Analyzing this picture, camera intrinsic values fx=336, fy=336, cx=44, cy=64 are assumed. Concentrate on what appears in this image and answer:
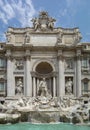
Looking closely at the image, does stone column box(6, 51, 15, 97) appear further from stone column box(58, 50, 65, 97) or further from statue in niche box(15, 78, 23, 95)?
stone column box(58, 50, 65, 97)

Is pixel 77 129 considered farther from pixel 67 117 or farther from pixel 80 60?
pixel 80 60

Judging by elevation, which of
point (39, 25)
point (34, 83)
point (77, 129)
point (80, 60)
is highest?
point (39, 25)

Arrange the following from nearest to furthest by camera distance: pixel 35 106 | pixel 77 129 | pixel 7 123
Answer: pixel 77 129 < pixel 7 123 < pixel 35 106

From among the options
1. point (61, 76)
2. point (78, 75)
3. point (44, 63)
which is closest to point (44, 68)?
point (44, 63)

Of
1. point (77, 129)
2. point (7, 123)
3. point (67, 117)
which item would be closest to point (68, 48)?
point (67, 117)

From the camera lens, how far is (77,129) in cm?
2458

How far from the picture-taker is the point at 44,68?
42312mm

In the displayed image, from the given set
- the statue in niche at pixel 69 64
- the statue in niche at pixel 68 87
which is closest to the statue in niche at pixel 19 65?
the statue in niche at pixel 69 64

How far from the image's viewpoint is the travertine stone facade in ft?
133

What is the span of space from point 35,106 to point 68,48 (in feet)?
33.6

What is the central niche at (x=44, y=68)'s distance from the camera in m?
41.7

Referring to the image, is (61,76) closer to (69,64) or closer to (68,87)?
(68,87)

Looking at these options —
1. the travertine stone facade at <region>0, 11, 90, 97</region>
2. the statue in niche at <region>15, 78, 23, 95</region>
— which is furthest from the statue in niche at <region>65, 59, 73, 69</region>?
the statue in niche at <region>15, 78, 23, 95</region>

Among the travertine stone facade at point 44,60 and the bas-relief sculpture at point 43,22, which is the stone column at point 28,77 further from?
the bas-relief sculpture at point 43,22
